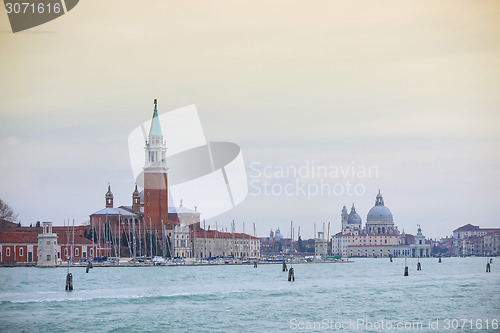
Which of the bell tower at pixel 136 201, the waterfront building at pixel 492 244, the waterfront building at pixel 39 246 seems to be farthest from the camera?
the waterfront building at pixel 492 244

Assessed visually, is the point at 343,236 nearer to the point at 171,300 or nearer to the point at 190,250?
the point at 190,250

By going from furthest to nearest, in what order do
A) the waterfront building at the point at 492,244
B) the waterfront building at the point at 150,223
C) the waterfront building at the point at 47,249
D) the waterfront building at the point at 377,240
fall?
the waterfront building at the point at 377,240 → the waterfront building at the point at 492,244 → the waterfront building at the point at 150,223 → the waterfront building at the point at 47,249

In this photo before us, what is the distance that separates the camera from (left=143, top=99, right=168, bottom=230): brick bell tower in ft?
307

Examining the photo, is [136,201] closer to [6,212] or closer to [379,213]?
[6,212]

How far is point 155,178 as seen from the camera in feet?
308

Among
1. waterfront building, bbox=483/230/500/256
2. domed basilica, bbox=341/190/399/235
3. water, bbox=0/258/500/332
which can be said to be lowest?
water, bbox=0/258/500/332

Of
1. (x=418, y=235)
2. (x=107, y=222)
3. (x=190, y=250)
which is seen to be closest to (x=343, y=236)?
(x=418, y=235)

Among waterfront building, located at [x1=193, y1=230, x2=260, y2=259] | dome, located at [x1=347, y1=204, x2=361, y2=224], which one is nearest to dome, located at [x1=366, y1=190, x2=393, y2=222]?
dome, located at [x1=347, y1=204, x2=361, y2=224]

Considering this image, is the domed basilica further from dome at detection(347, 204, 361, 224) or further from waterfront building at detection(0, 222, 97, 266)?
waterfront building at detection(0, 222, 97, 266)

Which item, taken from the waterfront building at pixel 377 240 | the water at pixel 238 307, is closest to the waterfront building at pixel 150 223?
the water at pixel 238 307

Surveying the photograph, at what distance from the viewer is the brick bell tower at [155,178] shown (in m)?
93.7

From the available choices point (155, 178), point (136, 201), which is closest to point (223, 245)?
point (136, 201)

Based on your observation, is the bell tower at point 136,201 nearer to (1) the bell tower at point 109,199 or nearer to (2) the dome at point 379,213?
(1) the bell tower at point 109,199

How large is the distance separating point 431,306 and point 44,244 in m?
44.1
